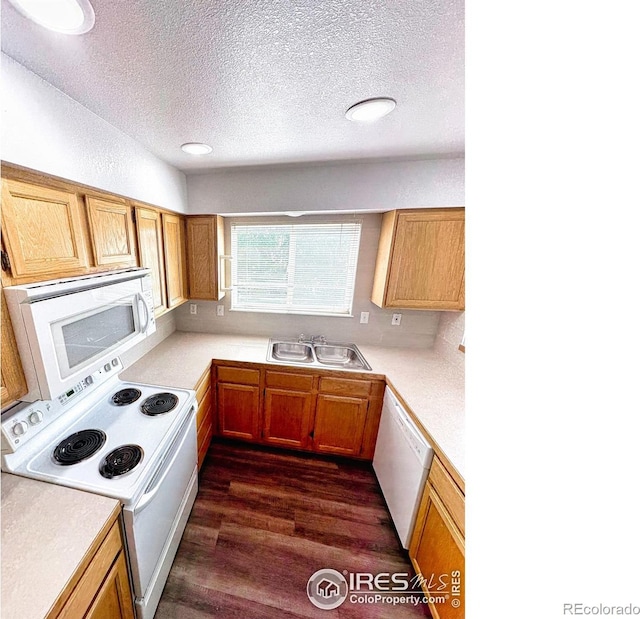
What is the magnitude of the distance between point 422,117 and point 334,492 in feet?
7.78

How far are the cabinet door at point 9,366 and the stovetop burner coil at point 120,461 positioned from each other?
41 cm

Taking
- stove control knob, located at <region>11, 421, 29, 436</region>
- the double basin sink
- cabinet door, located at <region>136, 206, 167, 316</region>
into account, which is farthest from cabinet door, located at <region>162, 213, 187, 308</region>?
stove control knob, located at <region>11, 421, 29, 436</region>

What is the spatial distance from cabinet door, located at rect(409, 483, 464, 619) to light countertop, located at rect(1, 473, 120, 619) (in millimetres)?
1344

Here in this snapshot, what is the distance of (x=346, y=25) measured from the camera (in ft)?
2.22

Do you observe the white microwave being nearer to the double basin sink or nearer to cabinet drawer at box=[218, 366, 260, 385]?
cabinet drawer at box=[218, 366, 260, 385]

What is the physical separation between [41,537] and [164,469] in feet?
1.34

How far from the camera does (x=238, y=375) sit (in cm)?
194

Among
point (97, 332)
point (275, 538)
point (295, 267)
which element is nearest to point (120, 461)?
point (97, 332)

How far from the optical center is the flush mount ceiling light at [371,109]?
999 millimetres

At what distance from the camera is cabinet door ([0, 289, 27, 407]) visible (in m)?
0.81

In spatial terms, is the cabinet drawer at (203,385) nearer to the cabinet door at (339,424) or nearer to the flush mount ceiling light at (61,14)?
the cabinet door at (339,424)

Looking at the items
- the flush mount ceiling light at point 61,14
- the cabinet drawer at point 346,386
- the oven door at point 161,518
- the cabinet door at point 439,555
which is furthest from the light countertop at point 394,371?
the flush mount ceiling light at point 61,14

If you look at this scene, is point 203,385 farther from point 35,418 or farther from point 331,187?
point 331,187
